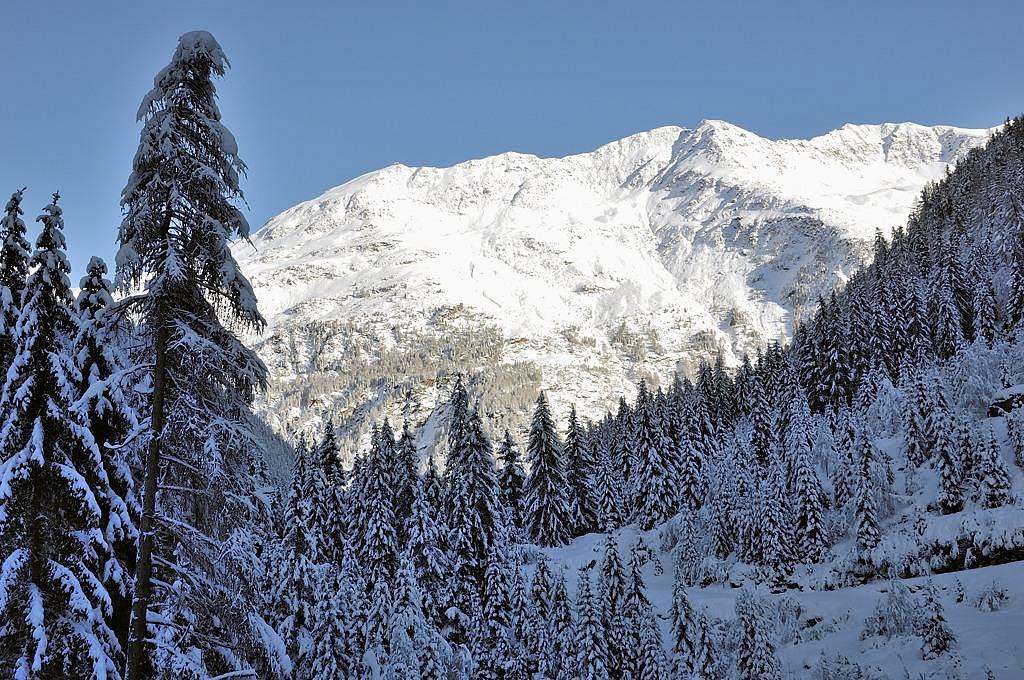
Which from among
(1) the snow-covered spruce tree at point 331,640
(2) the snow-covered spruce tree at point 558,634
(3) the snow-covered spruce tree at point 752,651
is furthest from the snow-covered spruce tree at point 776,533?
(1) the snow-covered spruce tree at point 331,640

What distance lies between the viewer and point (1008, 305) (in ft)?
200

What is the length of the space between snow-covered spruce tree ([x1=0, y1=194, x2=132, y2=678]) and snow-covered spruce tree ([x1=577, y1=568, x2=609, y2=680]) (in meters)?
18.4

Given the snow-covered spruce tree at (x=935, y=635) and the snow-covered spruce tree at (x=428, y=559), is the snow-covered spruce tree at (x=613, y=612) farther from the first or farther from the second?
the snow-covered spruce tree at (x=935, y=635)

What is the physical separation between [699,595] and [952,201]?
264 feet

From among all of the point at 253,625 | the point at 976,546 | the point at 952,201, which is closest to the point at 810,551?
the point at 976,546

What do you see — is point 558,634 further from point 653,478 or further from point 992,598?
point 653,478

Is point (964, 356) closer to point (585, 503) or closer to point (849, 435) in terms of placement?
point (849, 435)

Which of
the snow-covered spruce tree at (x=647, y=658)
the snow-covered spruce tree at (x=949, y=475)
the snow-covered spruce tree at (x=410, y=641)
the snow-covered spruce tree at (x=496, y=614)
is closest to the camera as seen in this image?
the snow-covered spruce tree at (x=410, y=641)

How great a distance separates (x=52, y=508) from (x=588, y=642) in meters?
19.6

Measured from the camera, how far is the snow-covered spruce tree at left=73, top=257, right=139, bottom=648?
1039 centimetres

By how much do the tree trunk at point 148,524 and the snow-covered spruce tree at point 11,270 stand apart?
269cm

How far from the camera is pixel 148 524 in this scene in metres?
9.67

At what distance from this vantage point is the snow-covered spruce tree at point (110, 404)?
10.4m

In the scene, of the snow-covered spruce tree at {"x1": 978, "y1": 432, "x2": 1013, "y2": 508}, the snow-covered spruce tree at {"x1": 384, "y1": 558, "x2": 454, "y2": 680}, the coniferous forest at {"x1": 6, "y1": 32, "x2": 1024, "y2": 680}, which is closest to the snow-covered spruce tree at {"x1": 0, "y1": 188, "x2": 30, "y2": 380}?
the coniferous forest at {"x1": 6, "y1": 32, "x2": 1024, "y2": 680}
